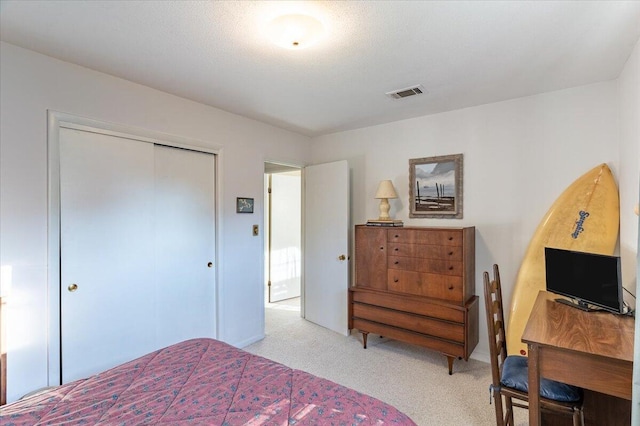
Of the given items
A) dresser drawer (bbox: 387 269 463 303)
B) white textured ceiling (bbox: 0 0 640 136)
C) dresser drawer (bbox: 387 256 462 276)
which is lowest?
dresser drawer (bbox: 387 269 463 303)

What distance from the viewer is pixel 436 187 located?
338 centimetres

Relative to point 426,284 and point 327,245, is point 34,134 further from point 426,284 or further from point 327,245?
point 426,284

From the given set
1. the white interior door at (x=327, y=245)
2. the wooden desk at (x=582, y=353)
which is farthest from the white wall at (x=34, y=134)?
the wooden desk at (x=582, y=353)

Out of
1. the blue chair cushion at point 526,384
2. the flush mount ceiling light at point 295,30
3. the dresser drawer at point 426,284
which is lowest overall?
the blue chair cushion at point 526,384

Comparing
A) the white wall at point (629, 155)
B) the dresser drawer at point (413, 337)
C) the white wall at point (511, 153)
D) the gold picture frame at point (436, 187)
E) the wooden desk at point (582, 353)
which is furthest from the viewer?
the gold picture frame at point (436, 187)

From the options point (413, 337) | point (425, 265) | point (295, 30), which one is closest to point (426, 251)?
point (425, 265)

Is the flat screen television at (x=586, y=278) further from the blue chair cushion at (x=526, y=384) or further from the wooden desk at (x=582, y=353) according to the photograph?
the blue chair cushion at (x=526, y=384)

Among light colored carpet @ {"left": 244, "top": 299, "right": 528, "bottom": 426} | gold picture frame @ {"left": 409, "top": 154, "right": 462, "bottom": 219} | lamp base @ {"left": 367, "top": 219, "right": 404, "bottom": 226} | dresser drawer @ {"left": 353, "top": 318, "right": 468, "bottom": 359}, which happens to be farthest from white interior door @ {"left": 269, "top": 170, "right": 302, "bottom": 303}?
gold picture frame @ {"left": 409, "top": 154, "right": 462, "bottom": 219}

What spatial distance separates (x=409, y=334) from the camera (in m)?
3.07

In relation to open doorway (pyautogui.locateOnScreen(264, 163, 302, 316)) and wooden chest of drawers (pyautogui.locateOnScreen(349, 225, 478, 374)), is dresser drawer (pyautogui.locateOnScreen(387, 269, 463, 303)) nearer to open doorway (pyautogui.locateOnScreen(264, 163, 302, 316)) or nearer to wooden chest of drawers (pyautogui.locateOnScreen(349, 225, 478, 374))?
wooden chest of drawers (pyautogui.locateOnScreen(349, 225, 478, 374))

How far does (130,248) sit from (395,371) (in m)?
2.53

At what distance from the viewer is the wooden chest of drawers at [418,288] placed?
9.29 ft

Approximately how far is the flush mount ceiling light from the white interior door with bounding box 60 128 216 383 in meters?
1.60

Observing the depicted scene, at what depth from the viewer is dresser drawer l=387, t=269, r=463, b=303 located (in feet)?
9.41
